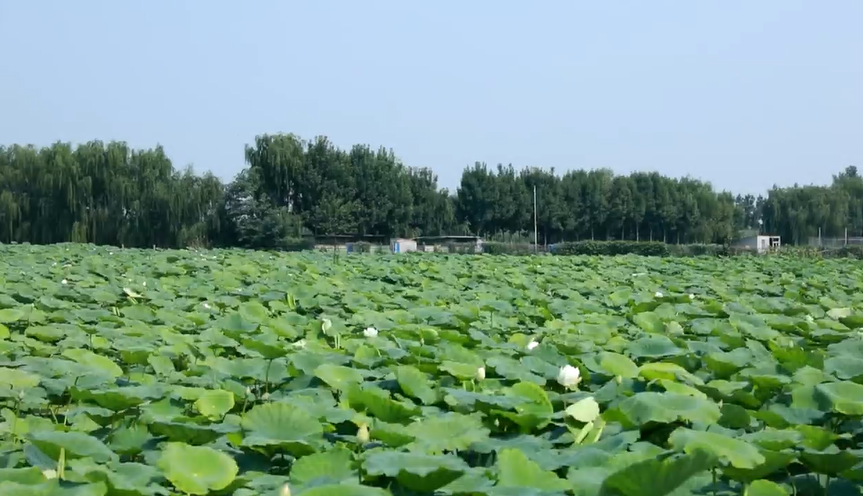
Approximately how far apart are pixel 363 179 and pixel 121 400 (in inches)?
1220

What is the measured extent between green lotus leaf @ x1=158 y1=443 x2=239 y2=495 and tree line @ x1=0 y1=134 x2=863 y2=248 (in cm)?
2433

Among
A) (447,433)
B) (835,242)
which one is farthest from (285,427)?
(835,242)

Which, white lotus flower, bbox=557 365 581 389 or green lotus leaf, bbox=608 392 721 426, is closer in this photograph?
green lotus leaf, bbox=608 392 721 426

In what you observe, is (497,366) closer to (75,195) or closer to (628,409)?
(628,409)

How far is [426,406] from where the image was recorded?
5.66 ft

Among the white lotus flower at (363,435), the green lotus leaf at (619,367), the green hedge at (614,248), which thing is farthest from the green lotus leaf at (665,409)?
the green hedge at (614,248)

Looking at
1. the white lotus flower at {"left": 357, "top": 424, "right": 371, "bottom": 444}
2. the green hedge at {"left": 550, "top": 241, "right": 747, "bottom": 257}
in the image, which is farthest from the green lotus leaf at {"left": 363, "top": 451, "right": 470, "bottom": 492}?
the green hedge at {"left": 550, "top": 241, "right": 747, "bottom": 257}

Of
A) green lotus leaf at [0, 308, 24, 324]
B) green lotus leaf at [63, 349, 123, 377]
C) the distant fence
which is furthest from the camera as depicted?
the distant fence

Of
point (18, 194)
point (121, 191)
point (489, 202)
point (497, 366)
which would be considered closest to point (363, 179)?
point (489, 202)

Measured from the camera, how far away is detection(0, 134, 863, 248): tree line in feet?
82.8

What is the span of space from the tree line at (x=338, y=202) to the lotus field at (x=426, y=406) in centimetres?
2292

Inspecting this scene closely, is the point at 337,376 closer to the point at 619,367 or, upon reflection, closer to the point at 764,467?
the point at 619,367

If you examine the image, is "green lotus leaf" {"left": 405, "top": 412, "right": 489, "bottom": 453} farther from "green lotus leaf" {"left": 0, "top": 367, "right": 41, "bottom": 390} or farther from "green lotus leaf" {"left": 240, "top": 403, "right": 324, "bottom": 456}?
"green lotus leaf" {"left": 0, "top": 367, "right": 41, "bottom": 390}

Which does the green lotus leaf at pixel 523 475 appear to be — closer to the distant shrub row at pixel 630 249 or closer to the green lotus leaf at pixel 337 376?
the green lotus leaf at pixel 337 376
